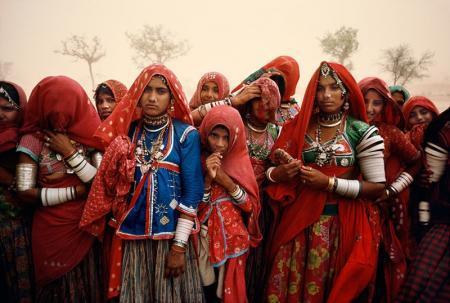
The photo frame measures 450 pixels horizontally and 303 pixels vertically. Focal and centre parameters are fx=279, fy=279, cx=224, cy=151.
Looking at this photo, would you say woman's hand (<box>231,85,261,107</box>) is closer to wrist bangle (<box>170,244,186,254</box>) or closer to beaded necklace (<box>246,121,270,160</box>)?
beaded necklace (<box>246,121,270,160</box>)

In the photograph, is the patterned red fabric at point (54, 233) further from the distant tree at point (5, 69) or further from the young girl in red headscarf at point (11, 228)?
the distant tree at point (5, 69)

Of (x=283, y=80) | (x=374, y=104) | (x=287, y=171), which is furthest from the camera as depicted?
(x=283, y=80)

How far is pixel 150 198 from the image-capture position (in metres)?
2.05

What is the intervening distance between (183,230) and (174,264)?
9.8 inches

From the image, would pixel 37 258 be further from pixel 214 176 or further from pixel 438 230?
pixel 438 230

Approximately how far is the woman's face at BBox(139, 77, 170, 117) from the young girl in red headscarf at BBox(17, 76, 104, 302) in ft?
1.86

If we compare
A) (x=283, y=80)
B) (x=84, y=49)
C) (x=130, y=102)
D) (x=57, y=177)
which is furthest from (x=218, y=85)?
(x=84, y=49)

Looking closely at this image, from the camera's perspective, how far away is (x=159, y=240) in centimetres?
210

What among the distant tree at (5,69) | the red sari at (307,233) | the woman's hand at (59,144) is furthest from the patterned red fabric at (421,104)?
the distant tree at (5,69)

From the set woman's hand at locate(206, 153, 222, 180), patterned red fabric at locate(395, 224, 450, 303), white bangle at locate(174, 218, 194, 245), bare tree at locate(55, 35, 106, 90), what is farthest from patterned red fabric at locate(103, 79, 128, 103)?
bare tree at locate(55, 35, 106, 90)

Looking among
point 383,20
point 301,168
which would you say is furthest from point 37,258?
point 383,20

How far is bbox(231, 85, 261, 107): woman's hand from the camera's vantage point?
265 cm

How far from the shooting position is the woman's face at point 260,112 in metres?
2.60

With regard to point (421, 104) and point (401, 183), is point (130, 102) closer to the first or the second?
point (401, 183)
